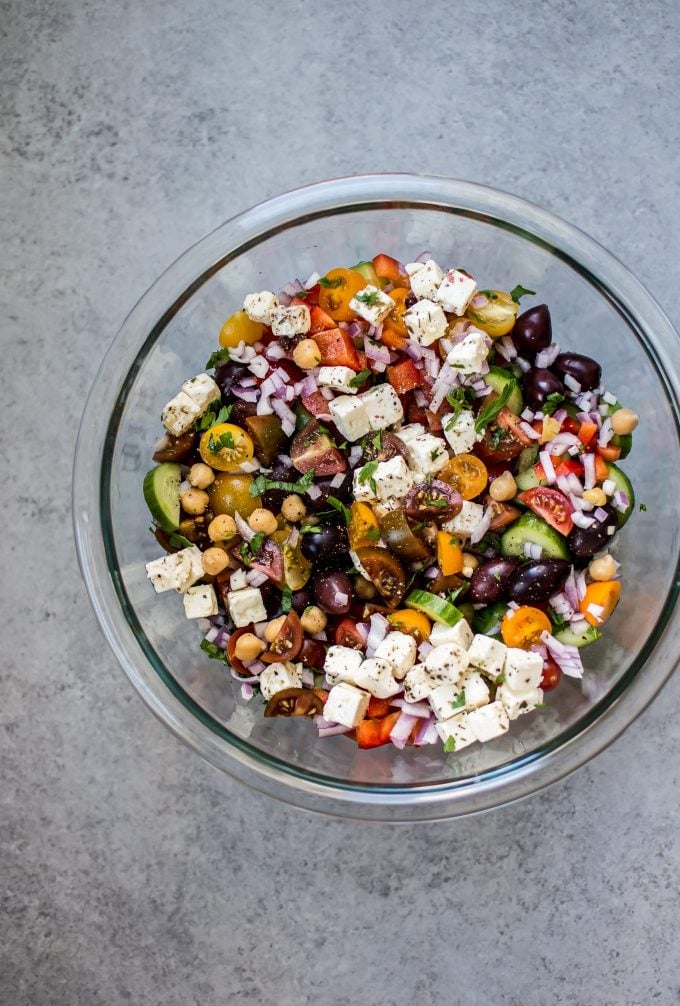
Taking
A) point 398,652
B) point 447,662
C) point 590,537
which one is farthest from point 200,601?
point 590,537

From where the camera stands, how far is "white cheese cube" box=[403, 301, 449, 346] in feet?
6.61

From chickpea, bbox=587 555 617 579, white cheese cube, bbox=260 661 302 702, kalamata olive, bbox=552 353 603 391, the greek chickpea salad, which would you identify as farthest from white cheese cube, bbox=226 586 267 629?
kalamata olive, bbox=552 353 603 391

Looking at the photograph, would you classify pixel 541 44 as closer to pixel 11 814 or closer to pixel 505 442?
pixel 505 442

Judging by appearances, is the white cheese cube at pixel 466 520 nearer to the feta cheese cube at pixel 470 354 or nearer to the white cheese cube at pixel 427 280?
the feta cheese cube at pixel 470 354

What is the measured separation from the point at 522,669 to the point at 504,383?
64 cm

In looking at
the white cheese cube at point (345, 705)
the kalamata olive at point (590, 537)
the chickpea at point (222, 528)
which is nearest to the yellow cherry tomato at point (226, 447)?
the chickpea at point (222, 528)

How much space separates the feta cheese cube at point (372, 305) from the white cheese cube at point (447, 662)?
74 centimetres

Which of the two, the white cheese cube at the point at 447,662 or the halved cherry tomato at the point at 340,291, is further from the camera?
the halved cherry tomato at the point at 340,291

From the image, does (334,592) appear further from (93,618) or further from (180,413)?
(93,618)

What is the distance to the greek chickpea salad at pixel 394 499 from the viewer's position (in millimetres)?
2039

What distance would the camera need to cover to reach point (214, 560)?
209cm

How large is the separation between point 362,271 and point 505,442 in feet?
1.73

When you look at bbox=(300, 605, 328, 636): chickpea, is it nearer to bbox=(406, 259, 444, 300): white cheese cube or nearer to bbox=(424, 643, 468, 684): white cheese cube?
bbox=(424, 643, 468, 684): white cheese cube

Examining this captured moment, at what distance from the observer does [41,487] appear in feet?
8.13
